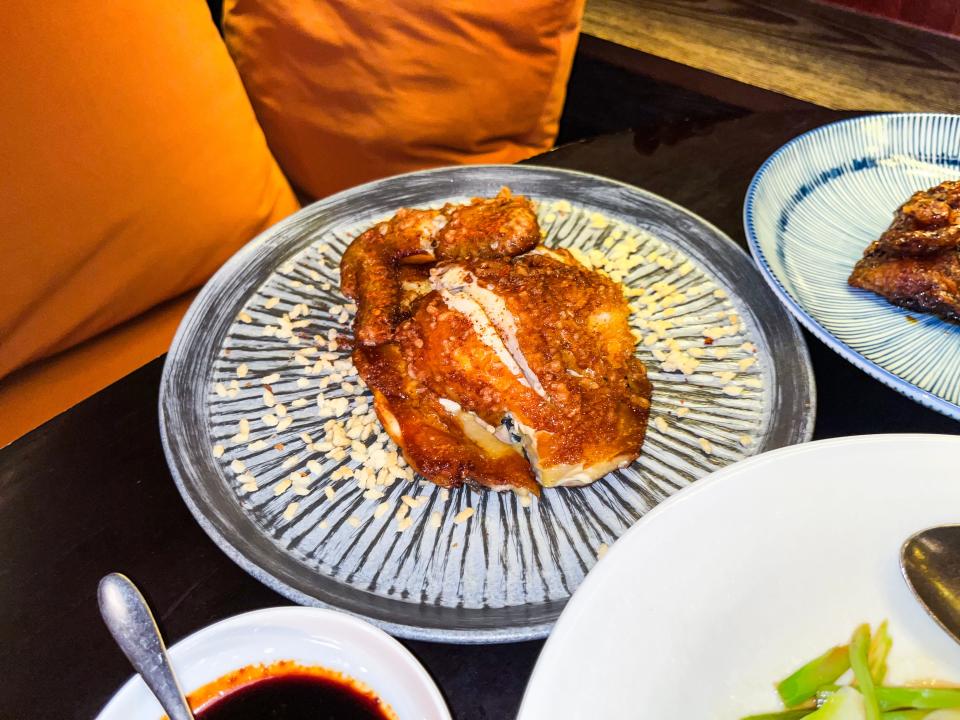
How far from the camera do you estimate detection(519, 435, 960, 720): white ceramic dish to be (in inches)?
25.3

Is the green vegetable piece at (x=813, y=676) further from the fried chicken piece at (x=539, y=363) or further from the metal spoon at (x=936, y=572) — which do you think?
the fried chicken piece at (x=539, y=363)

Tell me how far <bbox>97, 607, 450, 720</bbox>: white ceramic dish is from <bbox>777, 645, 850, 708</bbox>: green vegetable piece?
0.40 m

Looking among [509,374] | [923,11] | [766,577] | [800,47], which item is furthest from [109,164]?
[923,11]

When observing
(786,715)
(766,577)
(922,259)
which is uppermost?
(922,259)

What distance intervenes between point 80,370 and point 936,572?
1775mm

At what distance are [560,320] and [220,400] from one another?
60 cm

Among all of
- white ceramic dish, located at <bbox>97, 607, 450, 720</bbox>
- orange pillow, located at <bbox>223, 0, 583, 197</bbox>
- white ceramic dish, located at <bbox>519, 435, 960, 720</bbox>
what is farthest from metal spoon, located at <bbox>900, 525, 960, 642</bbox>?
orange pillow, located at <bbox>223, 0, 583, 197</bbox>

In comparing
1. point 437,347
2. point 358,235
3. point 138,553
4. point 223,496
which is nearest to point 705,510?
point 437,347

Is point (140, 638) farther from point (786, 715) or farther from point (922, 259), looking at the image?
point (922, 259)

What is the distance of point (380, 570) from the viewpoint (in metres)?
0.96

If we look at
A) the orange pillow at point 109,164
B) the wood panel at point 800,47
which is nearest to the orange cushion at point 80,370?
the orange pillow at point 109,164

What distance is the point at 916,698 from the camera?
669mm

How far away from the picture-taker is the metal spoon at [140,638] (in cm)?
78

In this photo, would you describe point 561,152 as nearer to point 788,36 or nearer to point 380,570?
point 380,570
